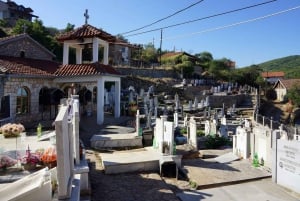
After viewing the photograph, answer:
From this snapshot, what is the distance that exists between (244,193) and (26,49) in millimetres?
17875

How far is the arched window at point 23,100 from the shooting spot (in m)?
17.4

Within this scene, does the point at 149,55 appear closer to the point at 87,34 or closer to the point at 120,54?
the point at 120,54

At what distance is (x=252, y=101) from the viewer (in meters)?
45.4

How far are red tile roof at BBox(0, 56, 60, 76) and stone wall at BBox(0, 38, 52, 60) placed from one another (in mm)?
657

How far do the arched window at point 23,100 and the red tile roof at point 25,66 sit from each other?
1.11 m

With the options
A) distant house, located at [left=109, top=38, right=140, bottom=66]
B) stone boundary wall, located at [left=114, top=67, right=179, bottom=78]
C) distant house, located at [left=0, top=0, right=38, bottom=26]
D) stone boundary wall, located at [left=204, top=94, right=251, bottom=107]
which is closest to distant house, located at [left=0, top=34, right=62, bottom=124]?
stone boundary wall, located at [left=114, top=67, right=179, bottom=78]

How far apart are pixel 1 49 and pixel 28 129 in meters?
5.98

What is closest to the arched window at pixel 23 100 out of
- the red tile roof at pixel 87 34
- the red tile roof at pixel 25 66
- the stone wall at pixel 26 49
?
the red tile roof at pixel 25 66

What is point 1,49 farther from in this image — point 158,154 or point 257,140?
point 257,140

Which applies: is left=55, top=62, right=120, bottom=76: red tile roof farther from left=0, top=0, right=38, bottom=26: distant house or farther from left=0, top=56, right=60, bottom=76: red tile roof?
left=0, top=0, right=38, bottom=26: distant house

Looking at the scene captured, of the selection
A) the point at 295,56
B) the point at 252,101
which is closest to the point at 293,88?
the point at 252,101

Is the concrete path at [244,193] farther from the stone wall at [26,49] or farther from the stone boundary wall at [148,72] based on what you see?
the stone boundary wall at [148,72]

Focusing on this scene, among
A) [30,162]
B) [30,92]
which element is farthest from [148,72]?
[30,162]

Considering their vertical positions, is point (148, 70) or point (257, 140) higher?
point (148, 70)
